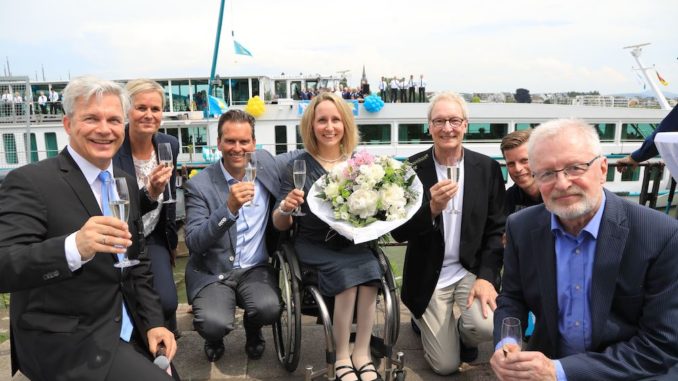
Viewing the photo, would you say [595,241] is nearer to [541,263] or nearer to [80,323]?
[541,263]

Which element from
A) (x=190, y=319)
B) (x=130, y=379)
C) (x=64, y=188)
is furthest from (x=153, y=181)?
(x=190, y=319)

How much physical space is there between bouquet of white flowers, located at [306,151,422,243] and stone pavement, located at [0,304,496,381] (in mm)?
1007

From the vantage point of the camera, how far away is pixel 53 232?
6.72ft

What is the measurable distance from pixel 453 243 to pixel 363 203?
88cm

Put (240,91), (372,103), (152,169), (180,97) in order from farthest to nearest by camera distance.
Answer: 1. (180,97)
2. (240,91)
3. (372,103)
4. (152,169)

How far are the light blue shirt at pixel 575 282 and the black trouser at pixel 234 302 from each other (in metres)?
1.68

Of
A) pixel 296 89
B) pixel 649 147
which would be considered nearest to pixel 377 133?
pixel 296 89

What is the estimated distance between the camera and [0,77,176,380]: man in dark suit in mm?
1810

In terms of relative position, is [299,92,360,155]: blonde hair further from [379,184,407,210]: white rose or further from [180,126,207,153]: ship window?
[180,126,207,153]: ship window

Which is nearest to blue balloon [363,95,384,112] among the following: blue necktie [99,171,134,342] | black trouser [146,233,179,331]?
black trouser [146,233,179,331]

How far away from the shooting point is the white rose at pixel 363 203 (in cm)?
278

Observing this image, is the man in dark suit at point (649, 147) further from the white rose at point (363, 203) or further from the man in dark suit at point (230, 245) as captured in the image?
the man in dark suit at point (230, 245)

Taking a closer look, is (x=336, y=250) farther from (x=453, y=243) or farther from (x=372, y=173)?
(x=453, y=243)

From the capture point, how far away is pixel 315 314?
3.07m
